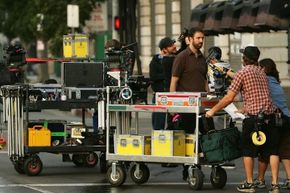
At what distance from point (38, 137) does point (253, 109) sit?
352cm

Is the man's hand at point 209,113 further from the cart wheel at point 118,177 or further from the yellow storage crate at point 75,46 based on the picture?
the yellow storage crate at point 75,46

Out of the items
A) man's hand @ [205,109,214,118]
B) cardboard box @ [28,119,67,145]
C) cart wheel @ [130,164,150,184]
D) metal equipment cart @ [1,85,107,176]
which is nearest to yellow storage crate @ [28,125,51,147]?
metal equipment cart @ [1,85,107,176]

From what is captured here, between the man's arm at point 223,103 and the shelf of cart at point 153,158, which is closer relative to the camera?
the man's arm at point 223,103

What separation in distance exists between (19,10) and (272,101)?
138 feet

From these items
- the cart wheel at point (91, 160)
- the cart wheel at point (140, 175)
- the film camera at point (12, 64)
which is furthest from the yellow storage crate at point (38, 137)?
the film camera at point (12, 64)

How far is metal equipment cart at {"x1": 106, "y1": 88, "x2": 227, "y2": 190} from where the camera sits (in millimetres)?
12852

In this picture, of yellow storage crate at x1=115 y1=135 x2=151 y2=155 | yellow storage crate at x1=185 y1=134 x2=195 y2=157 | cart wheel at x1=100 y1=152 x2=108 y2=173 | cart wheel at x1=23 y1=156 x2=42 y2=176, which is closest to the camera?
yellow storage crate at x1=185 y1=134 x2=195 y2=157

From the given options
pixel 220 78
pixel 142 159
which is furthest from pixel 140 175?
pixel 220 78

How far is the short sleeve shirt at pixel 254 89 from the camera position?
12570mm

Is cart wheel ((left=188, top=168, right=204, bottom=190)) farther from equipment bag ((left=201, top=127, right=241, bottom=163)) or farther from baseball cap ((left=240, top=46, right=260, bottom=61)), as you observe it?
baseball cap ((left=240, top=46, right=260, bottom=61))

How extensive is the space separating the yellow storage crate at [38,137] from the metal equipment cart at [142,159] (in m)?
1.09

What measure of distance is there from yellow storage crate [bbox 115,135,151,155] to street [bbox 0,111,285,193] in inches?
18.1

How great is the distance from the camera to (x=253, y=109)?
1258 cm

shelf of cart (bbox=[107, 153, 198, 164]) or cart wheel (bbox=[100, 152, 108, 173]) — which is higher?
shelf of cart (bbox=[107, 153, 198, 164])
